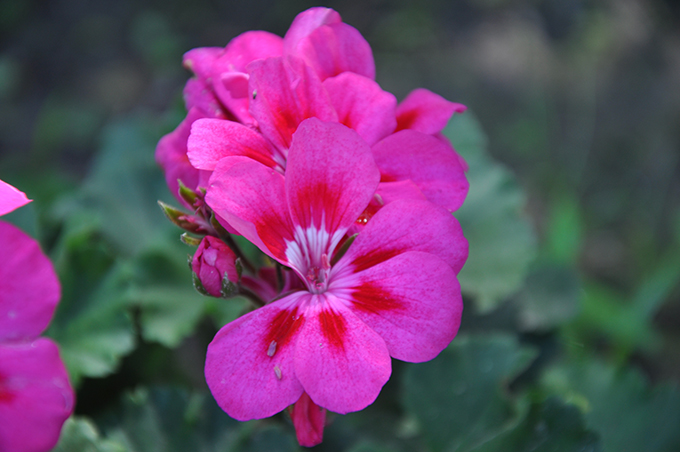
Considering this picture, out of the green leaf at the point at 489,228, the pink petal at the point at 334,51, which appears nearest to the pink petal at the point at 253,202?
the pink petal at the point at 334,51

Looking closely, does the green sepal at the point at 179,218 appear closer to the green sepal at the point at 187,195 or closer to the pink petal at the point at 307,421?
the green sepal at the point at 187,195

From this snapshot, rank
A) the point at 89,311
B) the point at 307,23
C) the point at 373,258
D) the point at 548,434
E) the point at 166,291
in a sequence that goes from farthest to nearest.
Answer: the point at 166,291
the point at 89,311
the point at 548,434
the point at 307,23
the point at 373,258

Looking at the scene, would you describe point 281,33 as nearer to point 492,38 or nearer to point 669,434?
point 492,38

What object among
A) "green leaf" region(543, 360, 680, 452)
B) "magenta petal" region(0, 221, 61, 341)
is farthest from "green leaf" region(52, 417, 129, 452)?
"green leaf" region(543, 360, 680, 452)

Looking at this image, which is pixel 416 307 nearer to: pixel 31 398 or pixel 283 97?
pixel 283 97

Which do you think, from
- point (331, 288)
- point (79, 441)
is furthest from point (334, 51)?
point (79, 441)

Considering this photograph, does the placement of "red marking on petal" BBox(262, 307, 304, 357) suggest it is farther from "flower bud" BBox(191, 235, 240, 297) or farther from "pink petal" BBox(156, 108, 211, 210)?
"pink petal" BBox(156, 108, 211, 210)
